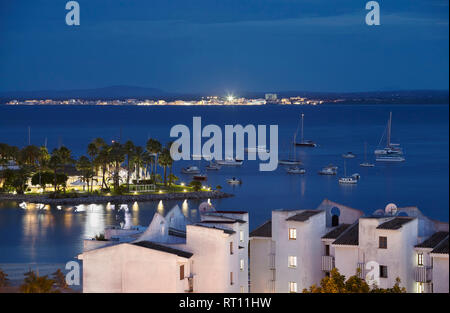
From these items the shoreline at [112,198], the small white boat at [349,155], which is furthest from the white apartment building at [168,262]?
the small white boat at [349,155]

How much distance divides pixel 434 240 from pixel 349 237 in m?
1.26

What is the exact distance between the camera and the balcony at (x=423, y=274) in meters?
12.4

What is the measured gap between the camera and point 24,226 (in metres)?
30.5

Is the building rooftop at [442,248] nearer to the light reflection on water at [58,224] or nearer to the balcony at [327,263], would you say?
the balcony at [327,263]

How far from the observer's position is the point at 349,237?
13.0 metres

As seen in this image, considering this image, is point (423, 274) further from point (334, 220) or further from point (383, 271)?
point (334, 220)

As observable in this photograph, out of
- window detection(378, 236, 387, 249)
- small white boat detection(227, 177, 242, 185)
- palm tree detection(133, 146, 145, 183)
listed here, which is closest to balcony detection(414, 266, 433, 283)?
window detection(378, 236, 387, 249)

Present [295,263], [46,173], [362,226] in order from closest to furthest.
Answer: [362,226] → [295,263] → [46,173]

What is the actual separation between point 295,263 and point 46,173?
84.4 feet

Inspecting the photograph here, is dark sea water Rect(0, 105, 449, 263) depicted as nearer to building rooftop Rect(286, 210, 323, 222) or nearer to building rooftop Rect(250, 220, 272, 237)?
building rooftop Rect(250, 220, 272, 237)

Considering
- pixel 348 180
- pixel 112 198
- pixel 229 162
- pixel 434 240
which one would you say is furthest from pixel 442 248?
pixel 229 162

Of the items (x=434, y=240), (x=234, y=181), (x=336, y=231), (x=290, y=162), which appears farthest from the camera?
(x=290, y=162)

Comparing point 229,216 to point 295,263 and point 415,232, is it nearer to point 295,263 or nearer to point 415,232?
point 295,263

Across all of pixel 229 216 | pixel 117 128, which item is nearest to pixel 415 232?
pixel 229 216
